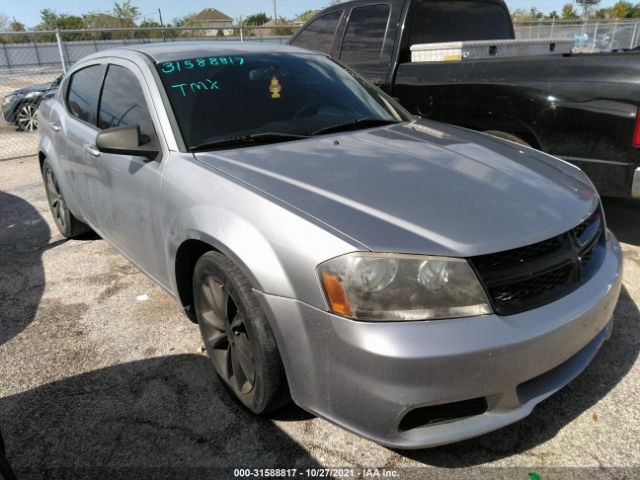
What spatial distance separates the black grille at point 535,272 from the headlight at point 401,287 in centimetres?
7

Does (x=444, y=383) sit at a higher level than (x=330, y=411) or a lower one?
higher

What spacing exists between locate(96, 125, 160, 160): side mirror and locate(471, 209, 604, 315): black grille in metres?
1.75

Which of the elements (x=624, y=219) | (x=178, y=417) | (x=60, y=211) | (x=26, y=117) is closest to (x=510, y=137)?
(x=624, y=219)

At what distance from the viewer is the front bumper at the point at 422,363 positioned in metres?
1.75

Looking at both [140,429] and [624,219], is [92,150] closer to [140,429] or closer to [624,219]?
[140,429]

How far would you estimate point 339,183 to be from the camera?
221 cm

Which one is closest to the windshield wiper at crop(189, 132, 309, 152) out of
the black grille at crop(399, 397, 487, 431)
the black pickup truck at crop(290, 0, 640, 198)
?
the black grille at crop(399, 397, 487, 431)

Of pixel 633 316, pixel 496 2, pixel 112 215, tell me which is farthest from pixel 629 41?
pixel 112 215

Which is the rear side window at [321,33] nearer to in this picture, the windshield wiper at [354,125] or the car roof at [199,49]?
the car roof at [199,49]

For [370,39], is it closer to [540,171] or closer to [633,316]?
[540,171]

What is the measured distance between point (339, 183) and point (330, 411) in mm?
932

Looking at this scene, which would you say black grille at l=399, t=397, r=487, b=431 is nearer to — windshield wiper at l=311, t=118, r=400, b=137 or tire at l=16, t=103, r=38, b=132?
windshield wiper at l=311, t=118, r=400, b=137

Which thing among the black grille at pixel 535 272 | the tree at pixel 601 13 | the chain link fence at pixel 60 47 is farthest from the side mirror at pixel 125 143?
the tree at pixel 601 13

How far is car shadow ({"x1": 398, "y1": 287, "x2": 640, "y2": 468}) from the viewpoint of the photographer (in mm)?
2158
